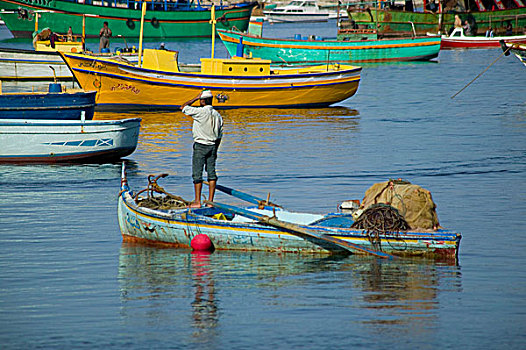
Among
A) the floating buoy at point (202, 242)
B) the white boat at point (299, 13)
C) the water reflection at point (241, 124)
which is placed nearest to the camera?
the floating buoy at point (202, 242)

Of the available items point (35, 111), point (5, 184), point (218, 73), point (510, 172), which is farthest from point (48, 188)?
point (218, 73)

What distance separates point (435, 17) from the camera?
203 feet

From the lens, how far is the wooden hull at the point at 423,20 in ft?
196

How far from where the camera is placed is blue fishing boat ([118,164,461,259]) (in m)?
11.7

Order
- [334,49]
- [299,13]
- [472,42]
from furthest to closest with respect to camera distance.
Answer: [299,13]
[472,42]
[334,49]

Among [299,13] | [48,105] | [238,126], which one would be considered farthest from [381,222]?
[299,13]

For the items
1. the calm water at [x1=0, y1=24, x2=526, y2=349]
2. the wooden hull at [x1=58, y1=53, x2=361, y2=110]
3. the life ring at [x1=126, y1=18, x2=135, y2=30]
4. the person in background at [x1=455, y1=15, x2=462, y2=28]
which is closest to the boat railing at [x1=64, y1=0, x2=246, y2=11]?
the life ring at [x1=126, y1=18, x2=135, y2=30]

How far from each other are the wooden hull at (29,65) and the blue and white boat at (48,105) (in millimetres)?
18119

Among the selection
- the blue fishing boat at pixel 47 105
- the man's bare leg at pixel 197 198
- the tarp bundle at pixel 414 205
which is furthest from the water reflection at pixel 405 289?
the blue fishing boat at pixel 47 105

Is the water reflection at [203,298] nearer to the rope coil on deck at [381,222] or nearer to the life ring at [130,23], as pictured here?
the rope coil on deck at [381,222]

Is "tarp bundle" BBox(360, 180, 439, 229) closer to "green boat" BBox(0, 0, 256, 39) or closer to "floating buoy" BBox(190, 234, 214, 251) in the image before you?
"floating buoy" BBox(190, 234, 214, 251)

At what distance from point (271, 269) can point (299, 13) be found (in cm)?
A: 9549

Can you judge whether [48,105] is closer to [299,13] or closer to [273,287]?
[273,287]

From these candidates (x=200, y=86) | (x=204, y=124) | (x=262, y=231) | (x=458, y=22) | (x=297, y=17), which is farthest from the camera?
(x=297, y=17)
